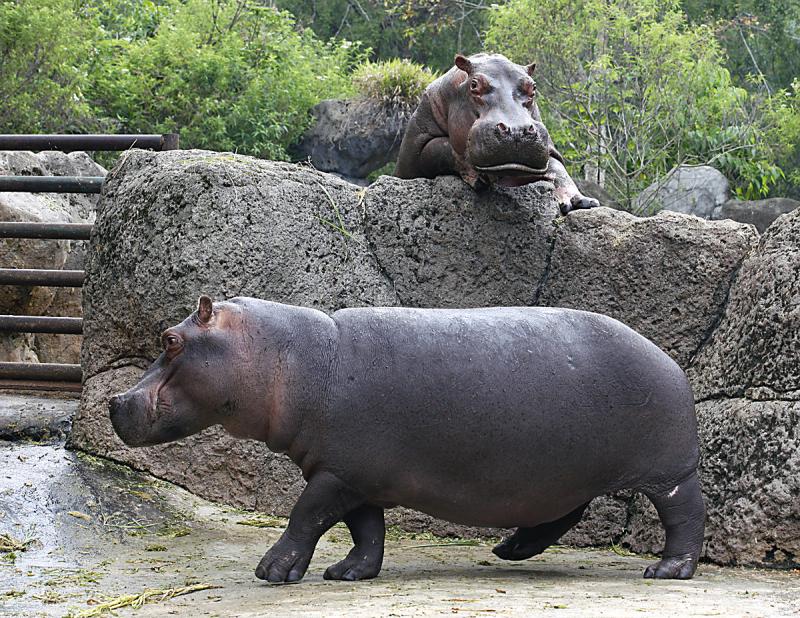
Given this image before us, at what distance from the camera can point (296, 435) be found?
4.37 m

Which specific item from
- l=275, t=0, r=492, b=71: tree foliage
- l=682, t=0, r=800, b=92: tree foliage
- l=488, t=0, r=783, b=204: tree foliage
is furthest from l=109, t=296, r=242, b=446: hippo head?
l=682, t=0, r=800, b=92: tree foliage

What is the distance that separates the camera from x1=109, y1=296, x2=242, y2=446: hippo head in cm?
430

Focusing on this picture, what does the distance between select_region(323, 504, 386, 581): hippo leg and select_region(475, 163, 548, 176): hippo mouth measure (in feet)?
6.19

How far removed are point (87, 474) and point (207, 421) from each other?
1629 millimetres

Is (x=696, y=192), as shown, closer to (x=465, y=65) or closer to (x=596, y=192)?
(x=596, y=192)

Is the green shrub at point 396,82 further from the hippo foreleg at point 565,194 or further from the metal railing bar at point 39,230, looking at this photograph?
the hippo foreleg at point 565,194

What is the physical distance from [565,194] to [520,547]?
203cm

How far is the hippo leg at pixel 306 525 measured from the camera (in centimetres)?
433

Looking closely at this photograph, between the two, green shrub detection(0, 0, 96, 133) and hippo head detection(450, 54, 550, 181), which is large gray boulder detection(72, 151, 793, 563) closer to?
hippo head detection(450, 54, 550, 181)

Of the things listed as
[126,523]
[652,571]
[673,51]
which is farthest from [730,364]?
[673,51]

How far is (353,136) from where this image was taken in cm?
1762

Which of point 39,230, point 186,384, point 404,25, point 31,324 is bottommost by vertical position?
point 31,324

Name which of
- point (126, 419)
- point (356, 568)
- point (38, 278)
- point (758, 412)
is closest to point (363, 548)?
point (356, 568)

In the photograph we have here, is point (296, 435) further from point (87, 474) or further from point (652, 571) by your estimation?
point (87, 474)
